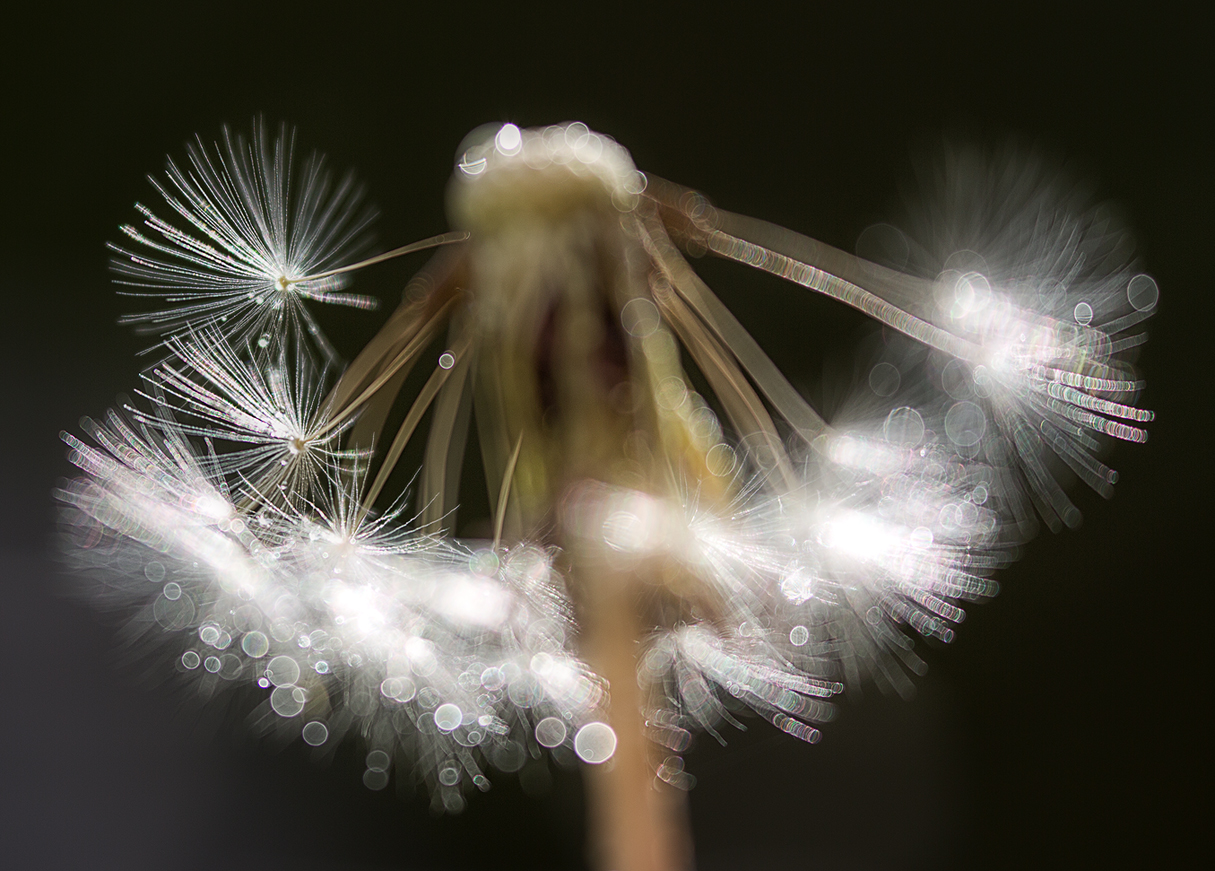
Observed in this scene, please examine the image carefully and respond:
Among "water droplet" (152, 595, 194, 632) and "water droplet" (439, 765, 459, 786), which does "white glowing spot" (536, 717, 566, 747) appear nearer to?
"water droplet" (439, 765, 459, 786)

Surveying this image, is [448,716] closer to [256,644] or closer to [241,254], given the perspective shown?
[256,644]

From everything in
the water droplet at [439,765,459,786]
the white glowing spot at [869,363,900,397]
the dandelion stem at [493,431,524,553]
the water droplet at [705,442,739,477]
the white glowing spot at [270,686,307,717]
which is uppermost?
the white glowing spot at [869,363,900,397]

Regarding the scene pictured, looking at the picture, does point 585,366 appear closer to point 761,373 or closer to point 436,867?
point 761,373

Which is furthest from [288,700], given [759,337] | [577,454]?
[759,337]

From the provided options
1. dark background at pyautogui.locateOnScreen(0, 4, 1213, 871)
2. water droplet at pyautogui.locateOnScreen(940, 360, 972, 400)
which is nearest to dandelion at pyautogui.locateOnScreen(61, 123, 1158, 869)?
water droplet at pyautogui.locateOnScreen(940, 360, 972, 400)

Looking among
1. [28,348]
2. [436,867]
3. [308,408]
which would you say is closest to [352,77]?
[28,348]

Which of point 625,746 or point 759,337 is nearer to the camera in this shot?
point 625,746

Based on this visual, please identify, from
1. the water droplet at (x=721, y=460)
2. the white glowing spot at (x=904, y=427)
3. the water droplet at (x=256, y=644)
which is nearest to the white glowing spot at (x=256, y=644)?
the water droplet at (x=256, y=644)
